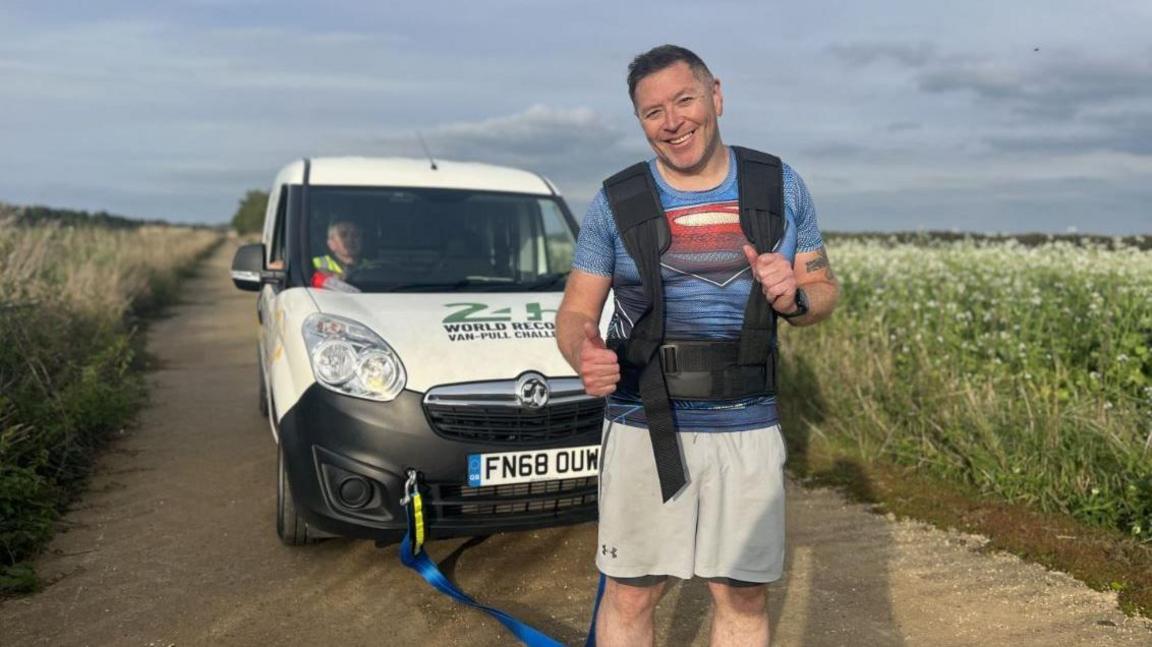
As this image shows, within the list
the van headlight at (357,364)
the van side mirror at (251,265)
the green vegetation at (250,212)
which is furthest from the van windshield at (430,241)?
the green vegetation at (250,212)

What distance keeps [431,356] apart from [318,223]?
5.41 feet

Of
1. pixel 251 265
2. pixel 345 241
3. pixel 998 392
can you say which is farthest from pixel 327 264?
pixel 998 392

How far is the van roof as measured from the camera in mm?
5777

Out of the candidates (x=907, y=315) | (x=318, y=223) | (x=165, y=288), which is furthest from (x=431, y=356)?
(x=165, y=288)

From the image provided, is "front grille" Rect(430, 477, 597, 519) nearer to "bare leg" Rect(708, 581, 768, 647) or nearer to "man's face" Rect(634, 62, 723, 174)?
"bare leg" Rect(708, 581, 768, 647)

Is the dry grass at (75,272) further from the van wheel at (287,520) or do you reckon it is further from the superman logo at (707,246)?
the superman logo at (707,246)

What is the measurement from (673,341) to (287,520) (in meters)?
2.83

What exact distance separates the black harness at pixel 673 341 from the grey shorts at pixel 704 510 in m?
0.07

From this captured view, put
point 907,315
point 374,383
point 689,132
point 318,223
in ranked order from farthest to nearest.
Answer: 1. point 907,315
2. point 318,223
3. point 374,383
4. point 689,132

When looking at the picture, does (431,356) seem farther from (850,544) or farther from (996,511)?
(996,511)

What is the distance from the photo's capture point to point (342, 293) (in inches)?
192

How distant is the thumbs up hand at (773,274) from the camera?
231 centimetres

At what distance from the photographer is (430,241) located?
5.55 metres

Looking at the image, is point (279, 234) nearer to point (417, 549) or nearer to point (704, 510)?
point (417, 549)
